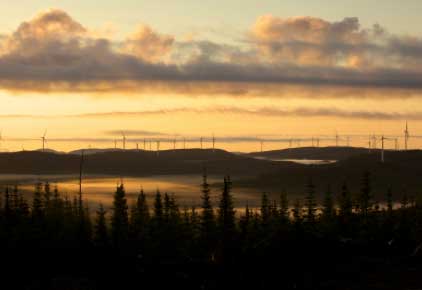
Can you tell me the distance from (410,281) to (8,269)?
3607 centimetres

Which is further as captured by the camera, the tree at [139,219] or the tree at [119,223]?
the tree at [139,219]

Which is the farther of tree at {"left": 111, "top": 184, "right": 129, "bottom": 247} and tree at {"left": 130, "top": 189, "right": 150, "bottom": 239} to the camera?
tree at {"left": 130, "top": 189, "right": 150, "bottom": 239}

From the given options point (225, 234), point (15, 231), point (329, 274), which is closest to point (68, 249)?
point (329, 274)

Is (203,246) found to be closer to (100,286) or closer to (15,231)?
(15,231)

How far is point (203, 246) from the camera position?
132 m

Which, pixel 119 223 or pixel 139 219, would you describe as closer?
pixel 119 223

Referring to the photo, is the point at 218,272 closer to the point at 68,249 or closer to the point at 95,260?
the point at 95,260

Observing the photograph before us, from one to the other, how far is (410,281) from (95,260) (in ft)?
95.9

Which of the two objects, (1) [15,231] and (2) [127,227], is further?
(2) [127,227]

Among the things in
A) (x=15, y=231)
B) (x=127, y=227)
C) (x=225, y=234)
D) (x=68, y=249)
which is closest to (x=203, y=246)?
(x=225, y=234)

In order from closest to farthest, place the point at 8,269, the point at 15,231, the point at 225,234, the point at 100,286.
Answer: the point at 100,286, the point at 8,269, the point at 15,231, the point at 225,234

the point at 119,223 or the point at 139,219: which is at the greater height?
the point at 119,223

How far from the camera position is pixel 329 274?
66.3 metres

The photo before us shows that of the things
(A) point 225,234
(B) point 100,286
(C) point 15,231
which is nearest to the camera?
(B) point 100,286
